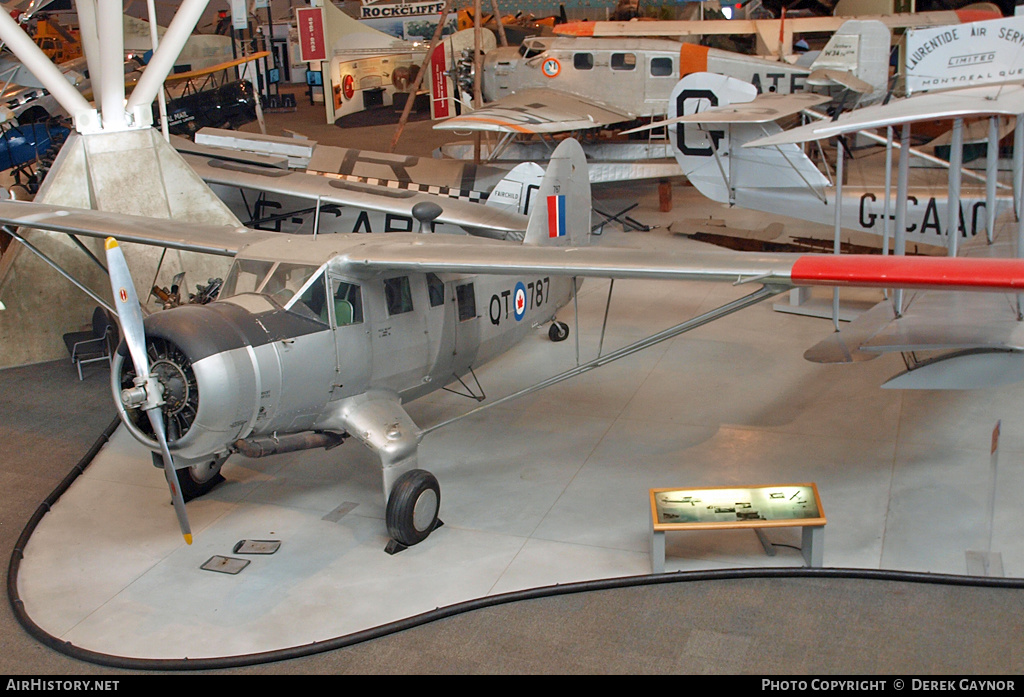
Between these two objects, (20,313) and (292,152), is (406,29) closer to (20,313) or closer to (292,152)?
(292,152)

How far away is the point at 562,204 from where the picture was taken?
8.80 meters

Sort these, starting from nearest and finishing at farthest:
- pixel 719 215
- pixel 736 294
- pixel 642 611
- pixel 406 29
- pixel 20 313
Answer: pixel 642 611 < pixel 20 313 < pixel 736 294 < pixel 719 215 < pixel 406 29

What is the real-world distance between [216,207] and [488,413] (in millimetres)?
4521

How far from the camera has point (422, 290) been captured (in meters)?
7.10

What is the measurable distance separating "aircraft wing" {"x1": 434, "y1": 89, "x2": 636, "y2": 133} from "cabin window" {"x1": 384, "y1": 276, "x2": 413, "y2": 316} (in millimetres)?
7228

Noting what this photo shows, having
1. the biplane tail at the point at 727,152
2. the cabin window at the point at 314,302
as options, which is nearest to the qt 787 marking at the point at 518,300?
A: the cabin window at the point at 314,302

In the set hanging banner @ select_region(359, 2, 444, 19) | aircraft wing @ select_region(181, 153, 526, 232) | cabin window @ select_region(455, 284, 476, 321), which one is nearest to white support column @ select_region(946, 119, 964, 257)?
cabin window @ select_region(455, 284, 476, 321)

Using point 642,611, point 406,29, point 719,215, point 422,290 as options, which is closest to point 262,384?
point 422,290

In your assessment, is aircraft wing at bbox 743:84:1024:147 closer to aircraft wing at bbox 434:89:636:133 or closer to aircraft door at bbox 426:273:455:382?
aircraft door at bbox 426:273:455:382

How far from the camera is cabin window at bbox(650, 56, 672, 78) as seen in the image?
1595 centimetres

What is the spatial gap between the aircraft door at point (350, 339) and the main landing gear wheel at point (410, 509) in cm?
76

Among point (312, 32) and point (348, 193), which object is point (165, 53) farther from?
point (312, 32)

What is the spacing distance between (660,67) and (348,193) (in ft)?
21.7

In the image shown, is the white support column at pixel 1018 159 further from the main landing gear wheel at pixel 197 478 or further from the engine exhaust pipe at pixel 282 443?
the main landing gear wheel at pixel 197 478
